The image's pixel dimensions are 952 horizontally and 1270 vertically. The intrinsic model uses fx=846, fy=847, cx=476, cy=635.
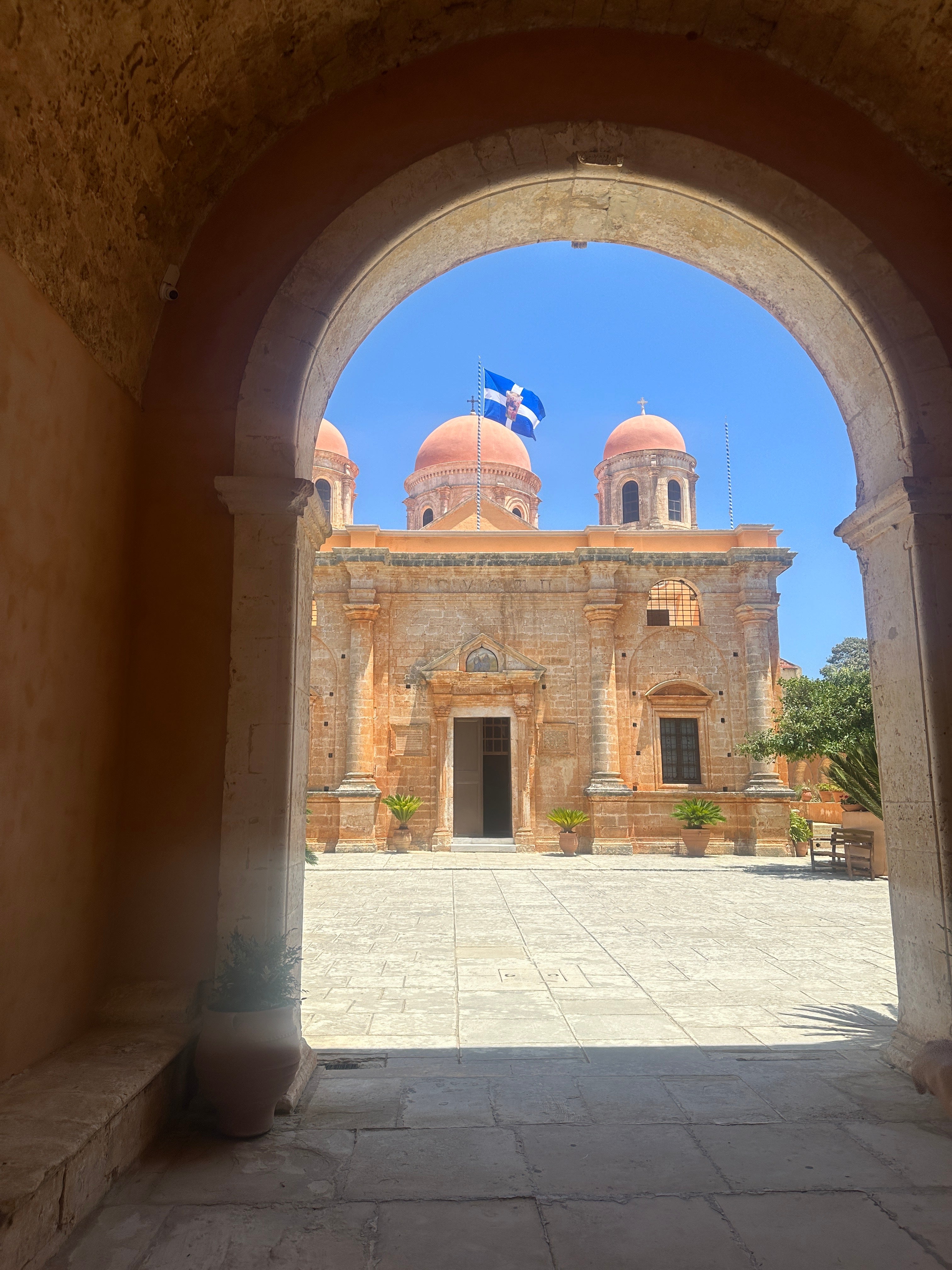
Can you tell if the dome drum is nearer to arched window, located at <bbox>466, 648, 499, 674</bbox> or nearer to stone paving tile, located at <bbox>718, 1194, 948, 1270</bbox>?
arched window, located at <bbox>466, 648, 499, 674</bbox>

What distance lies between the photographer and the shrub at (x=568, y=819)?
16.9m

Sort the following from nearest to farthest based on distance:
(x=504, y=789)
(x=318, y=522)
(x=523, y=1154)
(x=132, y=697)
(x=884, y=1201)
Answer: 1. (x=884, y=1201)
2. (x=523, y=1154)
3. (x=132, y=697)
4. (x=318, y=522)
5. (x=504, y=789)

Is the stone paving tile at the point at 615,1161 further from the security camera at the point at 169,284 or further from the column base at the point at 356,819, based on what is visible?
the column base at the point at 356,819

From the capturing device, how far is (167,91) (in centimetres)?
343

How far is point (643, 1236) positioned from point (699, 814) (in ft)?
49.1

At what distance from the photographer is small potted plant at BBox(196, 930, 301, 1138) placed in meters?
2.98

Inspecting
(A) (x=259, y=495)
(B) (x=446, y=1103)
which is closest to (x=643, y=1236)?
(B) (x=446, y=1103)

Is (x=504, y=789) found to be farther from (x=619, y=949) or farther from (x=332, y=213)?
(x=332, y=213)

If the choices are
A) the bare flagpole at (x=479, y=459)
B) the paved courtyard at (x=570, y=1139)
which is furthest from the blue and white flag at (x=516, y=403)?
the paved courtyard at (x=570, y=1139)

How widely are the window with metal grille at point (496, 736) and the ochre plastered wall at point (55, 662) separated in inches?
590

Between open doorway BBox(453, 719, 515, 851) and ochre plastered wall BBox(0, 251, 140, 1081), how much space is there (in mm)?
15190

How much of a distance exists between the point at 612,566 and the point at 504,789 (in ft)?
18.2

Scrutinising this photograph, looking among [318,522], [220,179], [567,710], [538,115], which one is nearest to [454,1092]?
[318,522]

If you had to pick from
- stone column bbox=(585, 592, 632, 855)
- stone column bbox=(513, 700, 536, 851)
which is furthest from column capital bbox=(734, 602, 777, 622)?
stone column bbox=(513, 700, 536, 851)
